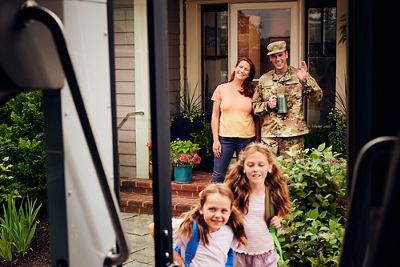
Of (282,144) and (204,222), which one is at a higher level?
(282,144)

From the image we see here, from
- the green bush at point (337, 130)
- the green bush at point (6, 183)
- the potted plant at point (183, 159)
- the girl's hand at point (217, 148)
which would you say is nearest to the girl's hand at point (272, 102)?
the girl's hand at point (217, 148)

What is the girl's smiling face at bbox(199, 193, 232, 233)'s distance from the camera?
11.8 ft

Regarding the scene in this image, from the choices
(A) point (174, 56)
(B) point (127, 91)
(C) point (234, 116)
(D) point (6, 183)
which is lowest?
(D) point (6, 183)

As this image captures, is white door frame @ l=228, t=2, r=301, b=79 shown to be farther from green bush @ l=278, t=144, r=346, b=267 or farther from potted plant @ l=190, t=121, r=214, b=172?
green bush @ l=278, t=144, r=346, b=267

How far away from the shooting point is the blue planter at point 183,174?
7.39 meters

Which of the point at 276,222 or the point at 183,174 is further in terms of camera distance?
the point at 183,174

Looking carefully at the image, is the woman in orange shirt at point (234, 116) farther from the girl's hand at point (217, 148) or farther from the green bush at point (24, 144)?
the green bush at point (24, 144)

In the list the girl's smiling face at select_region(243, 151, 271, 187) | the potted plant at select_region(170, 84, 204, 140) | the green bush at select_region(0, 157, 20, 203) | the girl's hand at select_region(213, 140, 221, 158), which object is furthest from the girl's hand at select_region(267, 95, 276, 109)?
the potted plant at select_region(170, 84, 204, 140)

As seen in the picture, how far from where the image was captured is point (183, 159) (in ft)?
24.4

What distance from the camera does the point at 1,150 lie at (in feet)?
19.5

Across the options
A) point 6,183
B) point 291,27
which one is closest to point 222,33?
point 291,27

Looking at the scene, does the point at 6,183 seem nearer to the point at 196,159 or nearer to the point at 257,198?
the point at 196,159

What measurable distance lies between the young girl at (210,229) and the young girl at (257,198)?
180mm

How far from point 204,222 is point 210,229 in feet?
0.15
